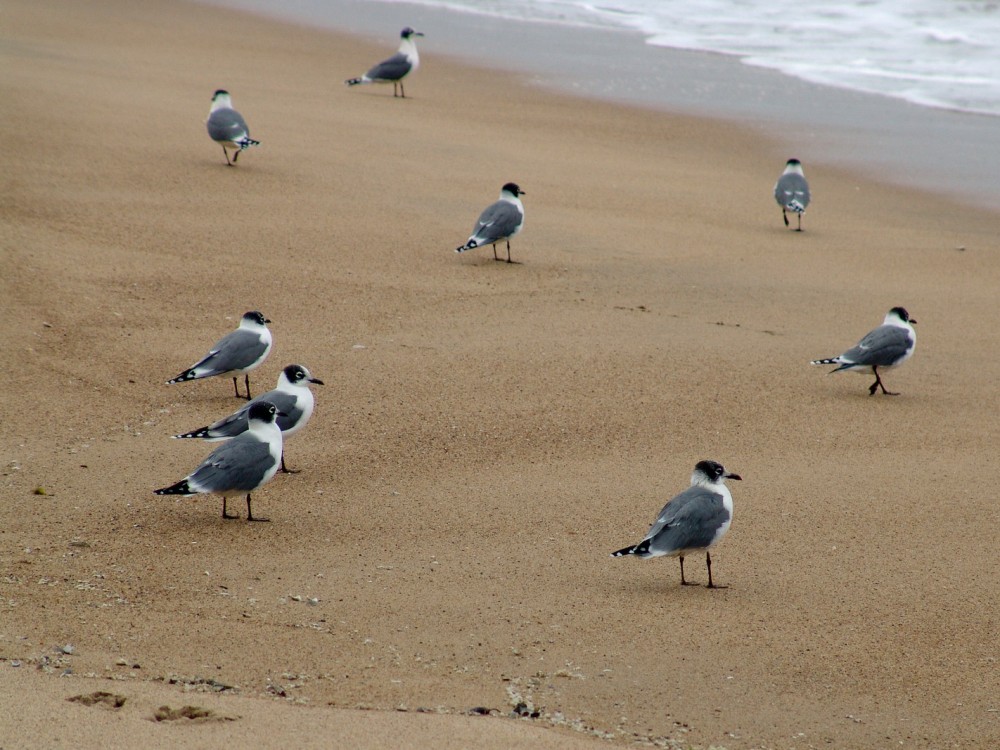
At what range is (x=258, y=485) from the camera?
663 centimetres

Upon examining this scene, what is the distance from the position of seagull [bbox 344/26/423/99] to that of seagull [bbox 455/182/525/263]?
768cm

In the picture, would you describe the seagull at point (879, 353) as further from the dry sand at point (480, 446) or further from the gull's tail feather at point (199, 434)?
the gull's tail feather at point (199, 434)

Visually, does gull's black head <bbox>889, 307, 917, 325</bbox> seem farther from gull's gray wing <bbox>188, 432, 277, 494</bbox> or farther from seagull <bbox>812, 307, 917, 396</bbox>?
gull's gray wing <bbox>188, 432, 277, 494</bbox>

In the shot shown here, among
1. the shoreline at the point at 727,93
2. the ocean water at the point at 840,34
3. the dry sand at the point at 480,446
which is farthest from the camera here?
the ocean water at the point at 840,34

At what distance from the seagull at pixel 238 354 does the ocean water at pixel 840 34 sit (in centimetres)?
1430

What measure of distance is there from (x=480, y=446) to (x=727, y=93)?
13736mm

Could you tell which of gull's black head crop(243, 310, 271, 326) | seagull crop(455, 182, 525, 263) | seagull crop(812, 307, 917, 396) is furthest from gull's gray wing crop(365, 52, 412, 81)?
seagull crop(812, 307, 917, 396)

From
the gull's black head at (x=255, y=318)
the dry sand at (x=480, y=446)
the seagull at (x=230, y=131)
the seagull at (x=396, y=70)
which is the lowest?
the dry sand at (x=480, y=446)

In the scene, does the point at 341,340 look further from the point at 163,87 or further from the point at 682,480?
the point at 163,87

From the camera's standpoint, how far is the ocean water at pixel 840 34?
21328 mm

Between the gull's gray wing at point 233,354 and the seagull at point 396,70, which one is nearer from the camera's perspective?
the gull's gray wing at point 233,354

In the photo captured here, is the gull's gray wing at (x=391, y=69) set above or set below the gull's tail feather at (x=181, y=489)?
above

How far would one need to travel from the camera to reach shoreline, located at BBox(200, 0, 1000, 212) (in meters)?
16.1

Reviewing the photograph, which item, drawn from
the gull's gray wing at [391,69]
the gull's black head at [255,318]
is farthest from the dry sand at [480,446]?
the gull's gray wing at [391,69]
